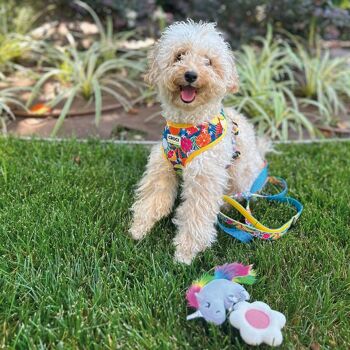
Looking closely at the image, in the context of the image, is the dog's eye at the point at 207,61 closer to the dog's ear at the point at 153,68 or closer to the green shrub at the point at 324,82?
the dog's ear at the point at 153,68

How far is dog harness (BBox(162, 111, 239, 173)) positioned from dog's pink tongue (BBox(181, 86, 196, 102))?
20 centimetres

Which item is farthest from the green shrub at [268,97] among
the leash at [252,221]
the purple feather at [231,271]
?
the purple feather at [231,271]

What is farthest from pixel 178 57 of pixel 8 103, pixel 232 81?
pixel 8 103

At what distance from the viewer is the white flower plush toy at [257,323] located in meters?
1.85

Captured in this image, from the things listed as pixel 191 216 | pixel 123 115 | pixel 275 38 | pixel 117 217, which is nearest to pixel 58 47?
pixel 123 115

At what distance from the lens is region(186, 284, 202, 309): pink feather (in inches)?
80.0

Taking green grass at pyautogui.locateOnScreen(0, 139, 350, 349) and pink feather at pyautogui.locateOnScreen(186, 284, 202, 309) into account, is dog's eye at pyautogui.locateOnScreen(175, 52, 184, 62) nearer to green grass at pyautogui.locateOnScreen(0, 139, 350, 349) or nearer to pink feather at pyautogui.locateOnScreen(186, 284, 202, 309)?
green grass at pyautogui.locateOnScreen(0, 139, 350, 349)

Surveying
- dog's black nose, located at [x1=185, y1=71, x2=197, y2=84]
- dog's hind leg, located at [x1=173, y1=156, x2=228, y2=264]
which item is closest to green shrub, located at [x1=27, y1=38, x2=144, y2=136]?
dog's hind leg, located at [x1=173, y1=156, x2=228, y2=264]

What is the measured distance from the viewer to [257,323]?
1895 millimetres

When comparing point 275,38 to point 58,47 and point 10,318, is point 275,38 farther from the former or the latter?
point 10,318

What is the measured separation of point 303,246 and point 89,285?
1.23m

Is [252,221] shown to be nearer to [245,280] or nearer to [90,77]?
[245,280]

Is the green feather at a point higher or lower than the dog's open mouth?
lower

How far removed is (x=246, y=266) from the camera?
7.41 feet
